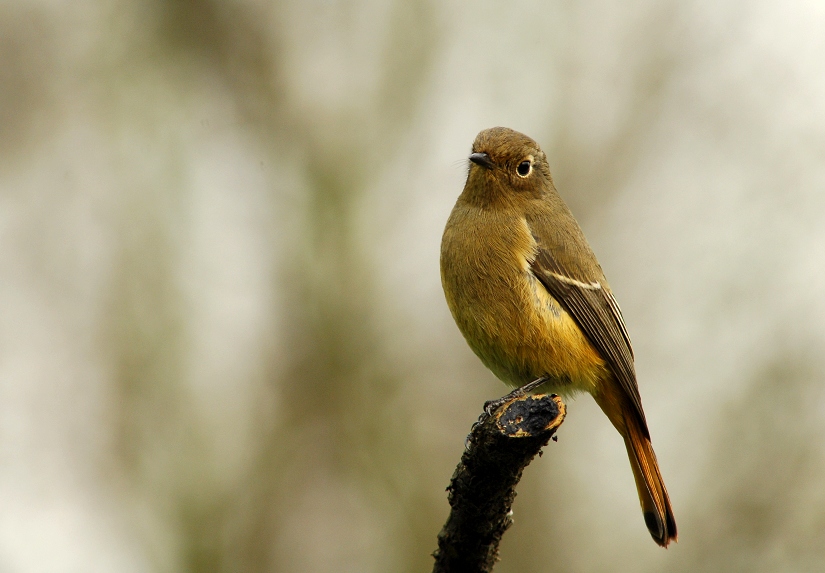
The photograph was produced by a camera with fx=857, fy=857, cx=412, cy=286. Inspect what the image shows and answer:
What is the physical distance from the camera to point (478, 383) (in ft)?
31.8

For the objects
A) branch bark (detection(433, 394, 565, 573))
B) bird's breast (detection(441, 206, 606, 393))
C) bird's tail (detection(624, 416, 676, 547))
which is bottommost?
branch bark (detection(433, 394, 565, 573))

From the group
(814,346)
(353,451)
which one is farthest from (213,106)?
(814,346)

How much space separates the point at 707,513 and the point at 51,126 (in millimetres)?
8206

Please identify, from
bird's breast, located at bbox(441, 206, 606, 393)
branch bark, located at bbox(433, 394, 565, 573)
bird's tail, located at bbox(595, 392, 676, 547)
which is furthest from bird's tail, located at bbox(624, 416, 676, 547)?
branch bark, located at bbox(433, 394, 565, 573)

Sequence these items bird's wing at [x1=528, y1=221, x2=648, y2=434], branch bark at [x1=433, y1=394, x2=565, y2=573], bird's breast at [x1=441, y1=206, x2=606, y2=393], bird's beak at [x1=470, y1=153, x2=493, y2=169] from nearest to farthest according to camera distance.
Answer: branch bark at [x1=433, y1=394, x2=565, y2=573]
bird's breast at [x1=441, y1=206, x2=606, y2=393]
bird's wing at [x1=528, y1=221, x2=648, y2=434]
bird's beak at [x1=470, y1=153, x2=493, y2=169]

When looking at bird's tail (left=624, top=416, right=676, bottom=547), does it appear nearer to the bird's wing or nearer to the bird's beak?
the bird's wing

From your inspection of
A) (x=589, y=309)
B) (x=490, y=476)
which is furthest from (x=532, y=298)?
(x=490, y=476)

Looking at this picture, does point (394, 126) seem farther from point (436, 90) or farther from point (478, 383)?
point (478, 383)

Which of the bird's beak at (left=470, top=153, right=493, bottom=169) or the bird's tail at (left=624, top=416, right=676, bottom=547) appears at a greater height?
the bird's beak at (left=470, top=153, right=493, bottom=169)

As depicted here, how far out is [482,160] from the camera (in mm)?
5855

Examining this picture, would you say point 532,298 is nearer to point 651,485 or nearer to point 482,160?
point 482,160

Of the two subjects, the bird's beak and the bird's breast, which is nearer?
the bird's breast

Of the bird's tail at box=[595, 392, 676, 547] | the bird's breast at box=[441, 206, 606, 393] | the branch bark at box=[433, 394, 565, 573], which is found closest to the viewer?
the branch bark at box=[433, 394, 565, 573]

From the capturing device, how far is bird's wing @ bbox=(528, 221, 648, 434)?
18.1 ft
